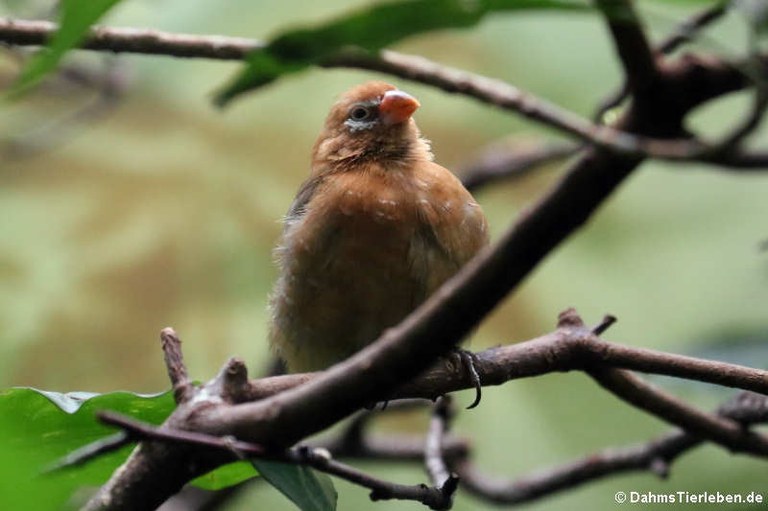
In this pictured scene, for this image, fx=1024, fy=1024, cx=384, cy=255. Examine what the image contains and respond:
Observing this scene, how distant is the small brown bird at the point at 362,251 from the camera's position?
2.36 metres

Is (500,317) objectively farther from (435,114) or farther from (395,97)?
(395,97)

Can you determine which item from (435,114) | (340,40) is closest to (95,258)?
(435,114)

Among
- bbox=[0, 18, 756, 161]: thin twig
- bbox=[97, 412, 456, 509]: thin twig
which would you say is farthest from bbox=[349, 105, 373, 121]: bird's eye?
bbox=[97, 412, 456, 509]: thin twig

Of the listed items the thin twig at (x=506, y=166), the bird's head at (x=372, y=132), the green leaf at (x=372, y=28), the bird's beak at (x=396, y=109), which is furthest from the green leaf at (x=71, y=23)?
the thin twig at (x=506, y=166)

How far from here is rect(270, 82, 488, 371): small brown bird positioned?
2.36 m

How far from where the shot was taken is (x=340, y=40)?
0.95 m

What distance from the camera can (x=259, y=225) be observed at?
19.1 feet

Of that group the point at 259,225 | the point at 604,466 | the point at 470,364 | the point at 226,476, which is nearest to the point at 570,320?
the point at 470,364

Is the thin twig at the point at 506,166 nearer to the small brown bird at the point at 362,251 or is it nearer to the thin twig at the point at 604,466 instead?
the thin twig at the point at 604,466

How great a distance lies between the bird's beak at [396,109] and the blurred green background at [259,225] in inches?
110

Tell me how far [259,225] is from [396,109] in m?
3.14

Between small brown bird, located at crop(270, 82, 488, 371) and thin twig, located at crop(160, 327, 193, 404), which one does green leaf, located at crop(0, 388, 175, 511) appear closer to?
thin twig, located at crop(160, 327, 193, 404)

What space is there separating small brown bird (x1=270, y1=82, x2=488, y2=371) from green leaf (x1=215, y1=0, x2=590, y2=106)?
54.7 inches

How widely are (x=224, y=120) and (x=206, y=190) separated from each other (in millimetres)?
451
